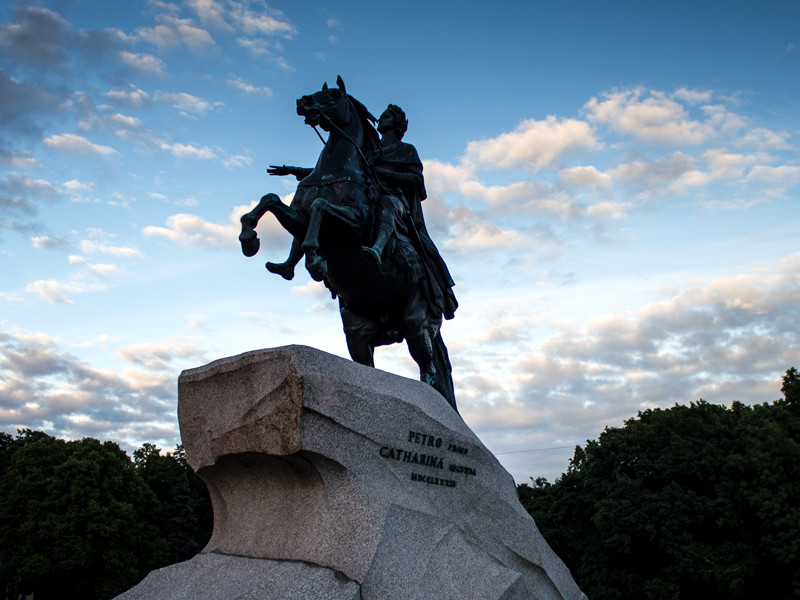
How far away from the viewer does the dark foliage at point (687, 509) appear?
25641 mm

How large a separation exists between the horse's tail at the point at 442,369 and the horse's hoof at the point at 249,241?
3503 mm

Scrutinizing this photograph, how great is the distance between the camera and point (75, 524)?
3183 centimetres

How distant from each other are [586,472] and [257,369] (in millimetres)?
28514

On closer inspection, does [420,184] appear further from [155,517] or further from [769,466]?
[155,517]

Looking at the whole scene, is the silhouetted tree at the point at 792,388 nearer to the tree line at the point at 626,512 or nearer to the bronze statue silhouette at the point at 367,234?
the tree line at the point at 626,512

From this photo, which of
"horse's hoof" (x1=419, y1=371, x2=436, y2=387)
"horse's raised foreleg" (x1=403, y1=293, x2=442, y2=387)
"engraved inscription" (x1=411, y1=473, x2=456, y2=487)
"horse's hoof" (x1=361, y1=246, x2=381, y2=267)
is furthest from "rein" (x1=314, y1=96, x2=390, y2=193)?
"engraved inscription" (x1=411, y1=473, x2=456, y2=487)

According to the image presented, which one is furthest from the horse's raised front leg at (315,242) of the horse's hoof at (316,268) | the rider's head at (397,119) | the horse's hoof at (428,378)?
the rider's head at (397,119)

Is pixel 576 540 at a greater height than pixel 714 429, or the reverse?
pixel 714 429

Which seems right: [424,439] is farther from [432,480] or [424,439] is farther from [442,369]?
[442,369]

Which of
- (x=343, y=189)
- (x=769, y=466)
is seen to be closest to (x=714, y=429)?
(x=769, y=466)

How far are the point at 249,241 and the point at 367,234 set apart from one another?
5.33 ft

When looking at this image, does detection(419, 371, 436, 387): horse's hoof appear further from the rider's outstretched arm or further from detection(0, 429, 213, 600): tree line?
detection(0, 429, 213, 600): tree line

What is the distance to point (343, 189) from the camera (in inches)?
324

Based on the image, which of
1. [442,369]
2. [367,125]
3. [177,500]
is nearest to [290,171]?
[367,125]
